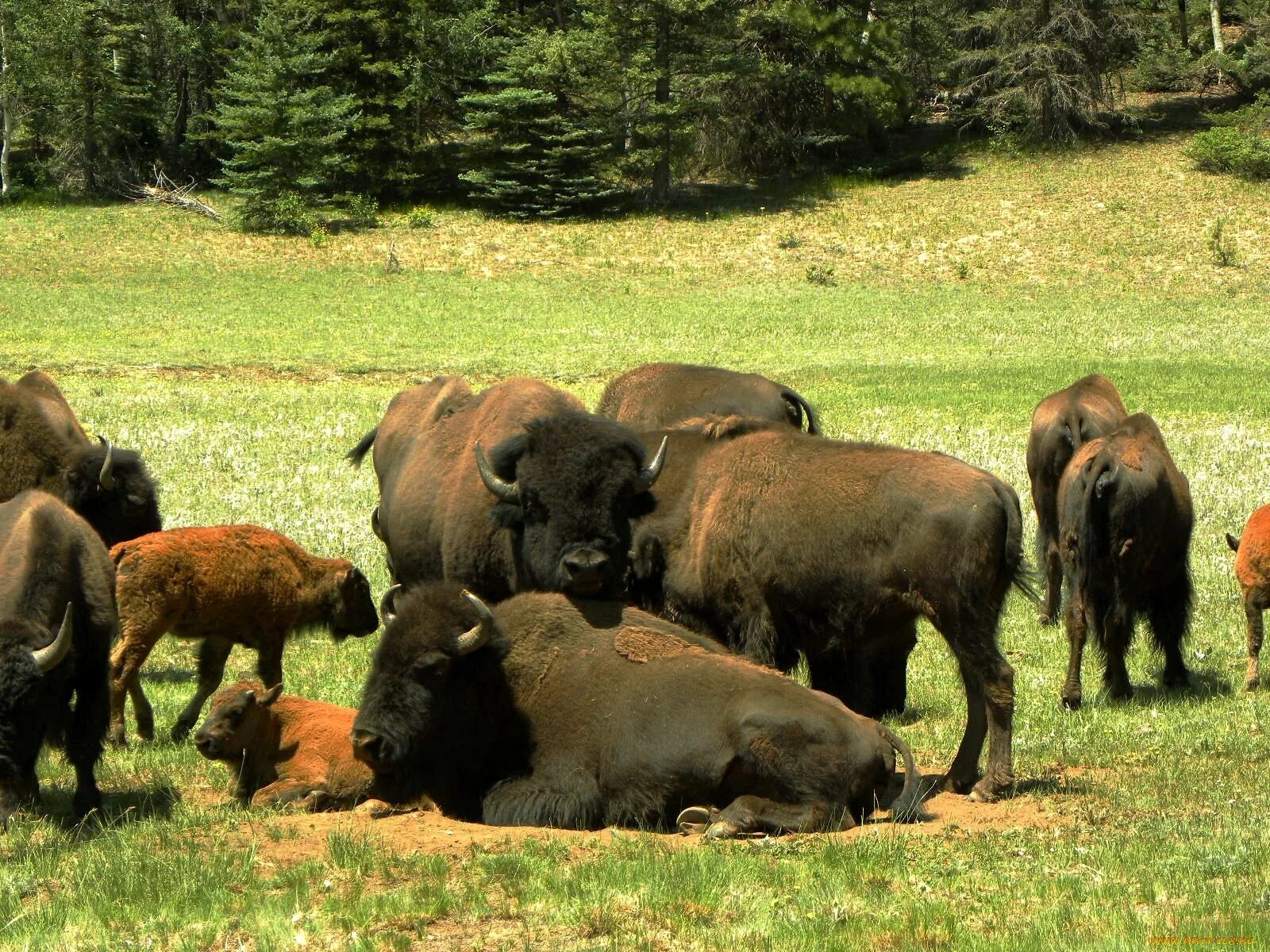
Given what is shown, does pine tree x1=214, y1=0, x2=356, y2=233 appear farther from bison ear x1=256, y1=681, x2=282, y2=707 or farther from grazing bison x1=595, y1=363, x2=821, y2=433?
bison ear x1=256, y1=681, x2=282, y2=707

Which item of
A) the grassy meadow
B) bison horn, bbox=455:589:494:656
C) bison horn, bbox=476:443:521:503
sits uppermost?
bison horn, bbox=476:443:521:503

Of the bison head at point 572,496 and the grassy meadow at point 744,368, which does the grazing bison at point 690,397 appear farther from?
the bison head at point 572,496

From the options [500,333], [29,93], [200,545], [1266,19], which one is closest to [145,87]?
[29,93]

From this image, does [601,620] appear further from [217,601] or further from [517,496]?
[217,601]

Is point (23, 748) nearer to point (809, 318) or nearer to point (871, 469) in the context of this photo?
point (871, 469)

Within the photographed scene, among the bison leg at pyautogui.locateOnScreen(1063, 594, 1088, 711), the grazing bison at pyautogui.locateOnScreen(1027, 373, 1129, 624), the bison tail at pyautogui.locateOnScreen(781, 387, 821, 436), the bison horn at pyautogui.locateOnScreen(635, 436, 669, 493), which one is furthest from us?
the grazing bison at pyautogui.locateOnScreen(1027, 373, 1129, 624)

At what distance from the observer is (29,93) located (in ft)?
233

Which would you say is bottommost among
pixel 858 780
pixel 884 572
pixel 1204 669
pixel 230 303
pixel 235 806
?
pixel 230 303

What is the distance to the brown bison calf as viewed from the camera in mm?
8680

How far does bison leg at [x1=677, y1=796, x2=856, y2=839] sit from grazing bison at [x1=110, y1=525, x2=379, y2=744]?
4258mm

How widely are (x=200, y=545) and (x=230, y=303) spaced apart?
38.3 meters

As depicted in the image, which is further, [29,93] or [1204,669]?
[29,93]

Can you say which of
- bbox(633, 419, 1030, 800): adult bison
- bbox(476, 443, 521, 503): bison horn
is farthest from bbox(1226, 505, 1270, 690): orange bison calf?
bbox(476, 443, 521, 503): bison horn

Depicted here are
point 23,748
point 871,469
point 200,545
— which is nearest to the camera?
point 23,748
